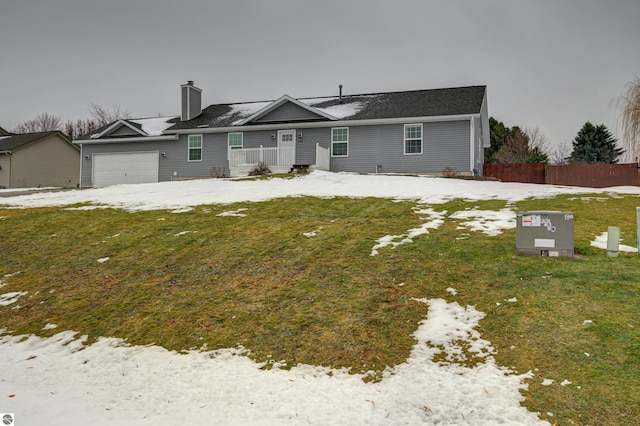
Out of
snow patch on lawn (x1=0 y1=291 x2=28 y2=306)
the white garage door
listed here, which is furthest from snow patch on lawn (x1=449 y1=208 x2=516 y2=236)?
the white garage door

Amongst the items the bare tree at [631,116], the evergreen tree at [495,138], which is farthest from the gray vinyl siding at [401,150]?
the evergreen tree at [495,138]

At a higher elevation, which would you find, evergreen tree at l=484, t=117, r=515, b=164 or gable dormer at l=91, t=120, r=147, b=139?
evergreen tree at l=484, t=117, r=515, b=164

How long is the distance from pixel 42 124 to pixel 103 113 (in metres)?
11.0

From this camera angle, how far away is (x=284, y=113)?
22859 mm

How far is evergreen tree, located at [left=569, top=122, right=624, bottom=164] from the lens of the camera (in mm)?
38250

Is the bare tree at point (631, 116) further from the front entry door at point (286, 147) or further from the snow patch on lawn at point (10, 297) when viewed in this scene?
the snow patch on lawn at point (10, 297)

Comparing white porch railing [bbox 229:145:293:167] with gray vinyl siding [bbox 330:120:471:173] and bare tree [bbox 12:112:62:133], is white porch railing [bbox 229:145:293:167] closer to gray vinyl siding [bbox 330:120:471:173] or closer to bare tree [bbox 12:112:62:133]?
gray vinyl siding [bbox 330:120:471:173]

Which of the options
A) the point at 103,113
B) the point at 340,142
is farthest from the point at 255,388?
the point at 103,113

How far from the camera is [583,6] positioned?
2130 cm

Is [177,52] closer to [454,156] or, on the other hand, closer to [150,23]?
[150,23]

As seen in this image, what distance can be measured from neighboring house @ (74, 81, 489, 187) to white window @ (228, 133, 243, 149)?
0.18 feet

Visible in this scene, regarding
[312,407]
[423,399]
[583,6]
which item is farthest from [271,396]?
[583,6]

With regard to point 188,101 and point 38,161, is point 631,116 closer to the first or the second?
point 188,101

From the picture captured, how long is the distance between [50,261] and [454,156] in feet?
55.3
